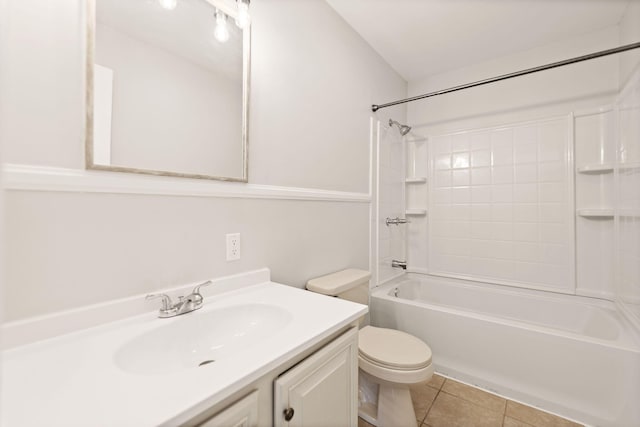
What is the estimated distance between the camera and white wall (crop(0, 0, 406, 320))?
71cm

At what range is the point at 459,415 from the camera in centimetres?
153

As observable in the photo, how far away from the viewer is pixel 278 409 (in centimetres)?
68

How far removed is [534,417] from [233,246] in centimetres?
192

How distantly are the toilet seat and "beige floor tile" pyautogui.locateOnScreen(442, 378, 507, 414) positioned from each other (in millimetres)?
592

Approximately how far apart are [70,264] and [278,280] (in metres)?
0.82

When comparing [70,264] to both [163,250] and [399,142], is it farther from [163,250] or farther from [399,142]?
[399,142]

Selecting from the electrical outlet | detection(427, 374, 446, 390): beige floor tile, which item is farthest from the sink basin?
detection(427, 374, 446, 390): beige floor tile

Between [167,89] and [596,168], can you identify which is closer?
[167,89]

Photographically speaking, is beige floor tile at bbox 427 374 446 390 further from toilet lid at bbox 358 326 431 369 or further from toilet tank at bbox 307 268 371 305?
toilet tank at bbox 307 268 371 305

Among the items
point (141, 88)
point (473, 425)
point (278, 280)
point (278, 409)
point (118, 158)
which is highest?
point (141, 88)

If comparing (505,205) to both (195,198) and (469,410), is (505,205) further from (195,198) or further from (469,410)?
(195,198)

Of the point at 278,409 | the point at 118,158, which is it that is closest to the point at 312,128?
the point at 118,158

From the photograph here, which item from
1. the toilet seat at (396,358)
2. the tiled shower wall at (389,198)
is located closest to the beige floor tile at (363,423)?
the toilet seat at (396,358)

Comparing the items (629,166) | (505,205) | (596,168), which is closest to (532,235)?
(505,205)
